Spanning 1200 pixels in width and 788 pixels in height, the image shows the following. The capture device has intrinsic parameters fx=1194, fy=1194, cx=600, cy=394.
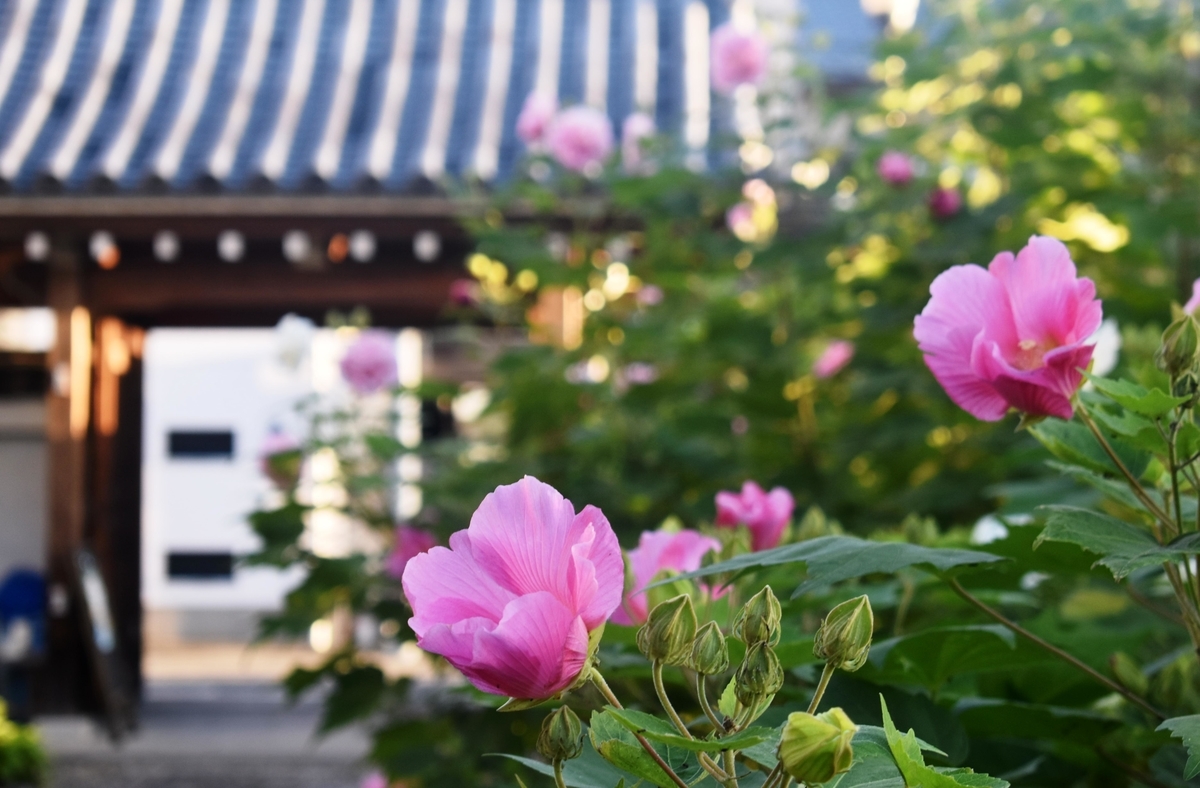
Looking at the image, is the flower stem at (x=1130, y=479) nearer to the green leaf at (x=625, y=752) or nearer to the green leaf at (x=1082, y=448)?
the green leaf at (x=1082, y=448)

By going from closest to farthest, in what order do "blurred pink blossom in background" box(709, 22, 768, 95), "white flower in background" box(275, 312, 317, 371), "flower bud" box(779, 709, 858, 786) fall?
"flower bud" box(779, 709, 858, 786), "white flower in background" box(275, 312, 317, 371), "blurred pink blossom in background" box(709, 22, 768, 95)

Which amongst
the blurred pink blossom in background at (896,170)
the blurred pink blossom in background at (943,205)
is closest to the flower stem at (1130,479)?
the blurred pink blossom in background at (943,205)

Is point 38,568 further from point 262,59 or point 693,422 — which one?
point 693,422

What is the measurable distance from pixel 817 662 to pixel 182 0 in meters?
6.19

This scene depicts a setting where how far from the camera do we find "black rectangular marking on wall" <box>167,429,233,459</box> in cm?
909

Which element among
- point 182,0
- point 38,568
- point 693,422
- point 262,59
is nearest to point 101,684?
point 38,568

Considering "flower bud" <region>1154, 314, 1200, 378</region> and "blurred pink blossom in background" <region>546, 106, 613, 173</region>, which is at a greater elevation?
"blurred pink blossom in background" <region>546, 106, 613, 173</region>

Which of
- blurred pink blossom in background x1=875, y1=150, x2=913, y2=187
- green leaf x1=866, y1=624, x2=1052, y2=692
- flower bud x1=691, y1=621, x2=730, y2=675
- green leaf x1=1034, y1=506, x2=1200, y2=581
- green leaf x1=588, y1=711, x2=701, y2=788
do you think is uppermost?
blurred pink blossom in background x1=875, y1=150, x2=913, y2=187

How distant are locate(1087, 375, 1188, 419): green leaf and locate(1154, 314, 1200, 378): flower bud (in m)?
0.01

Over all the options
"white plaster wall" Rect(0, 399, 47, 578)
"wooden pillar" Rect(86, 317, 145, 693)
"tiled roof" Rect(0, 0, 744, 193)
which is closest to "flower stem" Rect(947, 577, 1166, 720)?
"tiled roof" Rect(0, 0, 744, 193)

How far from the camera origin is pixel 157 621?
8664 millimetres

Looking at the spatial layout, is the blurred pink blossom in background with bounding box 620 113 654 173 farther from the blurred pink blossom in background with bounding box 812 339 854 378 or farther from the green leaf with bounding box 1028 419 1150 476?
the green leaf with bounding box 1028 419 1150 476

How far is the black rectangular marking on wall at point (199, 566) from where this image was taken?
884cm

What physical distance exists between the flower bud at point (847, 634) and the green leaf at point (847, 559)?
54 mm
